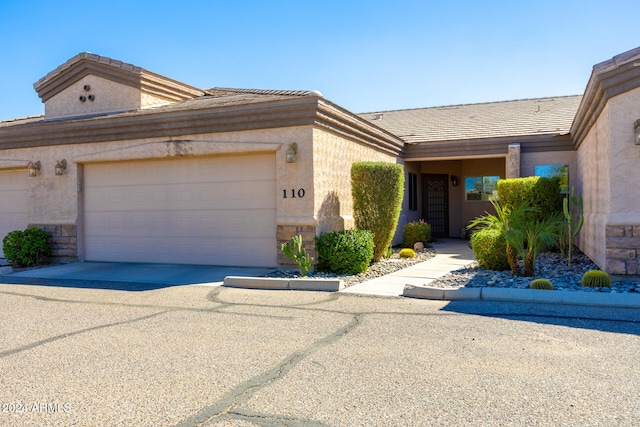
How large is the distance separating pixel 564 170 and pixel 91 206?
1321 centimetres

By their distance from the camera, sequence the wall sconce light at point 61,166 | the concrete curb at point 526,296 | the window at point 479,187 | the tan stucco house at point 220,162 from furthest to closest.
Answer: the window at point 479,187
the wall sconce light at point 61,166
the tan stucco house at point 220,162
the concrete curb at point 526,296

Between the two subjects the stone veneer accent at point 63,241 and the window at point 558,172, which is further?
the window at point 558,172

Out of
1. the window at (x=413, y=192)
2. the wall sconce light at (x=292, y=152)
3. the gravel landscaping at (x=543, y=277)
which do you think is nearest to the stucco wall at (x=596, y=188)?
the gravel landscaping at (x=543, y=277)

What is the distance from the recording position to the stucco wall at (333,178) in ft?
36.2

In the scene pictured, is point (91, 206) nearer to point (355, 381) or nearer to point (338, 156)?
point (338, 156)

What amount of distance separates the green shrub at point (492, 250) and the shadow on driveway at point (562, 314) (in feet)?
9.98

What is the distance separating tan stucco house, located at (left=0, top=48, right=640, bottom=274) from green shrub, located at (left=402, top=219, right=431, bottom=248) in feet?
1.52

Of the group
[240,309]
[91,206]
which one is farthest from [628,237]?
[91,206]

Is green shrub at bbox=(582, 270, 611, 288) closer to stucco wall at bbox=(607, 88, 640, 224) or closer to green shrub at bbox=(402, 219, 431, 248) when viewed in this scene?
stucco wall at bbox=(607, 88, 640, 224)

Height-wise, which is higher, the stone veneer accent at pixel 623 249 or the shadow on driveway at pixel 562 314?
the stone veneer accent at pixel 623 249

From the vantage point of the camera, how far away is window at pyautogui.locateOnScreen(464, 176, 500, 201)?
20.2 metres

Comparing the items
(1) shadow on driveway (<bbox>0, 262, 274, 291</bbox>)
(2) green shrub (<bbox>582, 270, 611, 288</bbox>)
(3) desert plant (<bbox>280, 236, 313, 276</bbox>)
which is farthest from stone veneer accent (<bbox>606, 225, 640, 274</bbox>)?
(1) shadow on driveway (<bbox>0, 262, 274, 291</bbox>)

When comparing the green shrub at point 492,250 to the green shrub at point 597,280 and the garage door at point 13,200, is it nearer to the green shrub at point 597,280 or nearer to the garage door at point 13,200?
the green shrub at point 597,280

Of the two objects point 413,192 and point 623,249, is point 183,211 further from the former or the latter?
point 413,192
